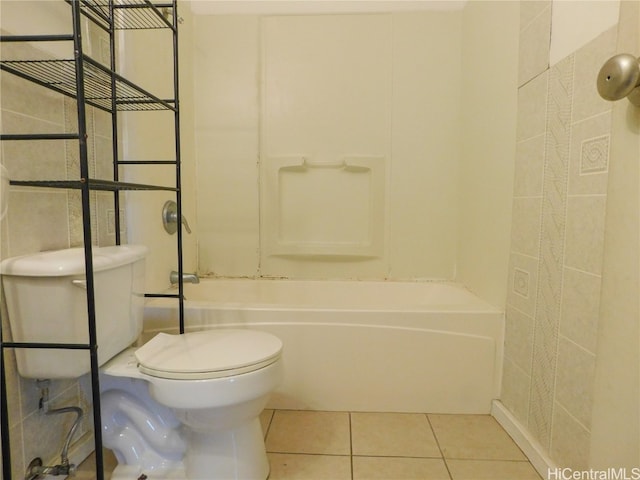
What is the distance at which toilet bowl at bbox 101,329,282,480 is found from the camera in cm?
105

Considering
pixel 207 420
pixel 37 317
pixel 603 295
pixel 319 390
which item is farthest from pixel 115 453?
pixel 603 295

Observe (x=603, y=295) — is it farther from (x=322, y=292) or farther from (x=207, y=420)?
(x=322, y=292)

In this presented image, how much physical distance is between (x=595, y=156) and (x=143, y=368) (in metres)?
1.43

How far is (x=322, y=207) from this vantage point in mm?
2305

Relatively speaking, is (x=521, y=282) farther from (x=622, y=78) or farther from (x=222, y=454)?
(x=222, y=454)

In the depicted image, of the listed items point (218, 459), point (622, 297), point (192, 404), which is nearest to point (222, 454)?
point (218, 459)

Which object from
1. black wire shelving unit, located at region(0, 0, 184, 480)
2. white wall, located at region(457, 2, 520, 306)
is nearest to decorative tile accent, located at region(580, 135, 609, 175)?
white wall, located at region(457, 2, 520, 306)

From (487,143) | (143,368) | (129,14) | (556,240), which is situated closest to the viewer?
(143,368)

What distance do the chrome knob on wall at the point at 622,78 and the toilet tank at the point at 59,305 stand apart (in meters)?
1.18

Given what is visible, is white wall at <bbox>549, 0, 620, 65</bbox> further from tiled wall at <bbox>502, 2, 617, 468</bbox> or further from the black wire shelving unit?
the black wire shelving unit

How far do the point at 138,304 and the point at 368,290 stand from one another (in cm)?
134

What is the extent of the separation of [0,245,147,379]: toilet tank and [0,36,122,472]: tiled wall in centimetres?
7

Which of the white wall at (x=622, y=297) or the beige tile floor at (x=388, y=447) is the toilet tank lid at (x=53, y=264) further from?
the white wall at (x=622, y=297)

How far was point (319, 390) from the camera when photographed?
167 cm
